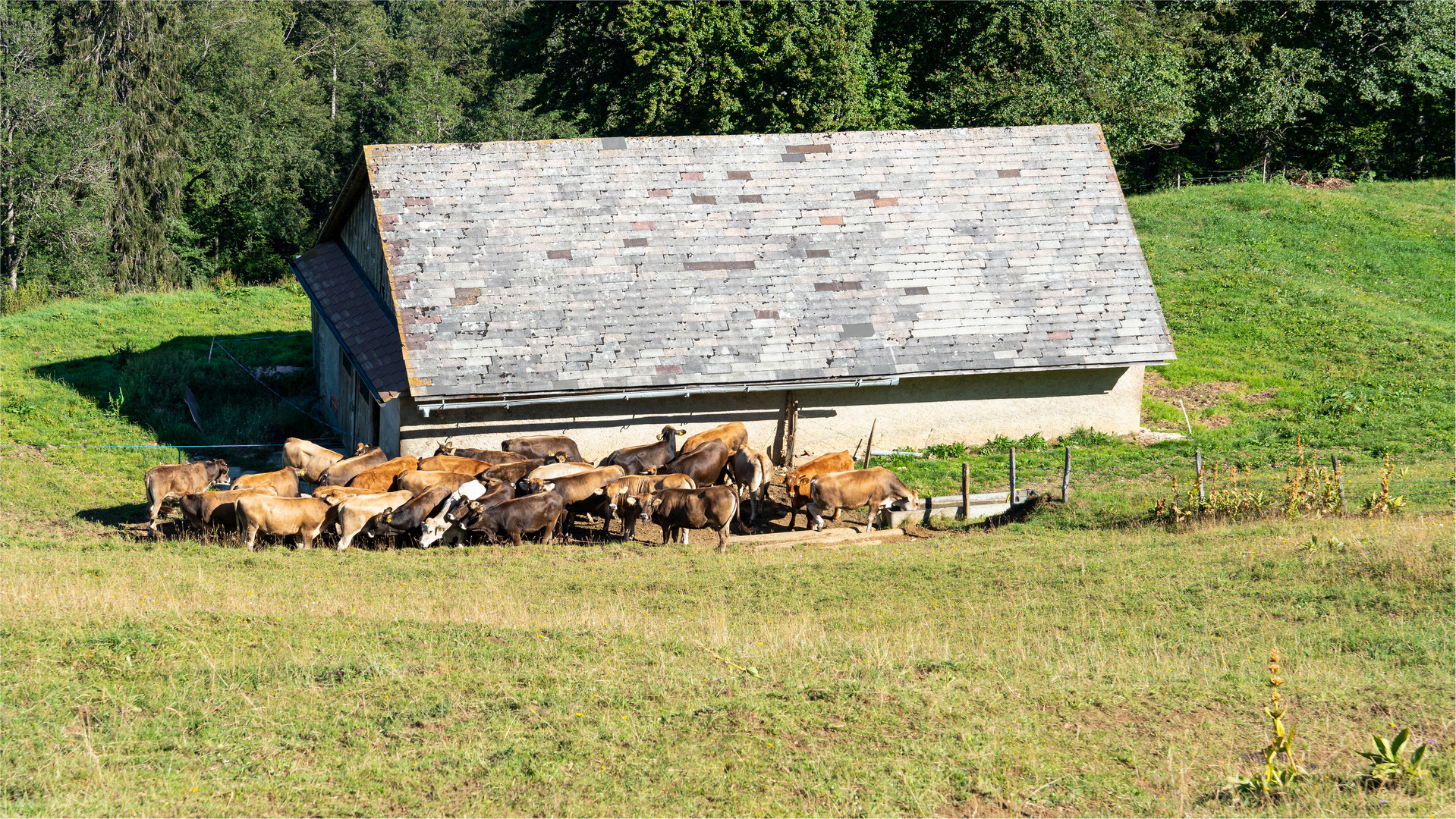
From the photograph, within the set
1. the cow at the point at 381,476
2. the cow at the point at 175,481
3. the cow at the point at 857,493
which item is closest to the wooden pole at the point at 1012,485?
the cow at the point at 857,493

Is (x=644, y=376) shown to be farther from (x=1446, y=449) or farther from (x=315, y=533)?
(x=1446, y=449)

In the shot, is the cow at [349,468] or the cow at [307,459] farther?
the cow at [307,459]

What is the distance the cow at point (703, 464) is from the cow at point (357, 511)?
4.36 m

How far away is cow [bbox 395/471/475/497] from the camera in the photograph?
18.8 meters

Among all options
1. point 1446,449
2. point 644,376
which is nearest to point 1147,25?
point 1446,449

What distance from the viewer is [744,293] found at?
22719 mm

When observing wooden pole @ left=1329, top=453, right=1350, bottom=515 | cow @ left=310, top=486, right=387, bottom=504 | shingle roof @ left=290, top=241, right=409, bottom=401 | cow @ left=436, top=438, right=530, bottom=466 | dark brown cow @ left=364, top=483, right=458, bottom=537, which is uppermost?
shingle roof @ left=290, top=241, right=409, bottom=401

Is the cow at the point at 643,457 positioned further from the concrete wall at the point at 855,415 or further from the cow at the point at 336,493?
the cow at the point at 336,493

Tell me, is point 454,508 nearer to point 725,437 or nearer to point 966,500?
point 725,437

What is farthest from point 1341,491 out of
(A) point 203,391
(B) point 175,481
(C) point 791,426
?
(A) point 203,391

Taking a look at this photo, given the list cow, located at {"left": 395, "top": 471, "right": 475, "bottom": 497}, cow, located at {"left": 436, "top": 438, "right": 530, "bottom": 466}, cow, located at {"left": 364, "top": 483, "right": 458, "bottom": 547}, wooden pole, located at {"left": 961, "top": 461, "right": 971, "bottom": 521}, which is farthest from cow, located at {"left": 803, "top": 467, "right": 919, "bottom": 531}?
cow, located at {"left": 364, "top": 483, "right": 458, "bottom": 547}

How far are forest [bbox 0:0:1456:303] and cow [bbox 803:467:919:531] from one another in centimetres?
1707

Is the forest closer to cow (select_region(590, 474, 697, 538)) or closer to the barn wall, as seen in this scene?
the barn wall

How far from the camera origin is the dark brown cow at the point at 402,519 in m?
17.7
